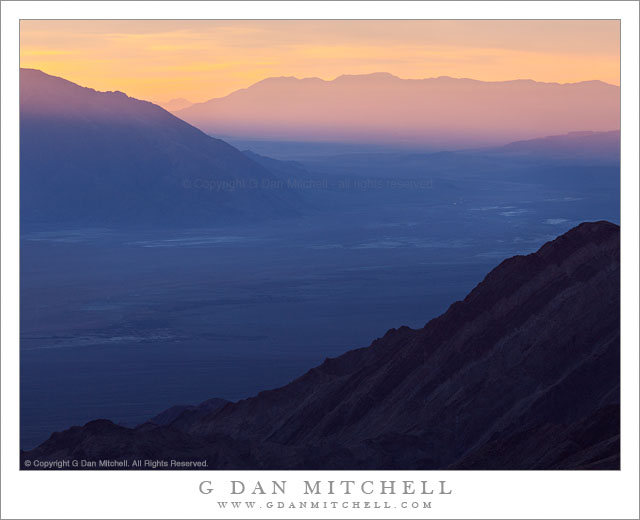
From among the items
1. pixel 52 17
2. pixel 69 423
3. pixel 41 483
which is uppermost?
pixel 52 17

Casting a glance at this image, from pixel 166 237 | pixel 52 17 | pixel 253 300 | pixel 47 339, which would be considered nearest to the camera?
pixel 52 17

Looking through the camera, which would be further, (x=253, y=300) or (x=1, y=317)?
(x=253, y=300)

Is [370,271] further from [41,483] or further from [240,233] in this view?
[41,483]

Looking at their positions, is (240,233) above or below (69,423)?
above

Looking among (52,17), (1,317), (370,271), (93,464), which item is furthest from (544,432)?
(370,271)

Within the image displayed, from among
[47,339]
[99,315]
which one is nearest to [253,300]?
[99,315]

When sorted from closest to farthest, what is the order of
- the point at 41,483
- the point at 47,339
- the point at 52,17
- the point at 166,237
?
1. the point at 41,483
2. the point at 52,17
3. the point at 47,339
4. the point at 166,237
